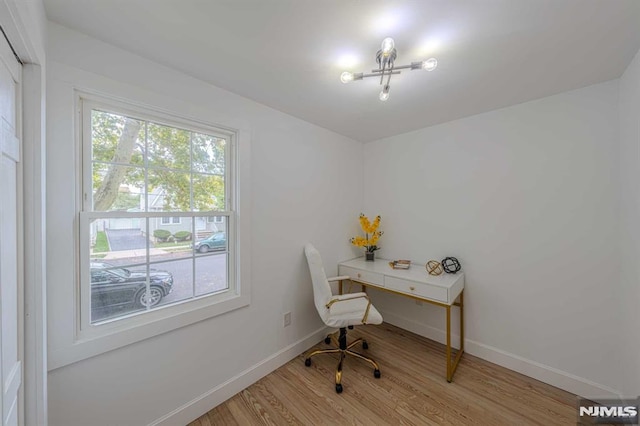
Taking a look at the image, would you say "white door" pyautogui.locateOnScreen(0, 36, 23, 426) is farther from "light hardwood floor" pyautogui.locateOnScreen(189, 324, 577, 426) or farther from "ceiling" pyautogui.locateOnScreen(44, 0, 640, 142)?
"light hardwood floor" pyautogui.locateOnScreen(189, 324, 577, 426)

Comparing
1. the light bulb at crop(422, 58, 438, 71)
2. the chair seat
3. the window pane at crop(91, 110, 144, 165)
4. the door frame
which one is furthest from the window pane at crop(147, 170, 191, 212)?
the light bulb at crop(422, 58, 438, 71)

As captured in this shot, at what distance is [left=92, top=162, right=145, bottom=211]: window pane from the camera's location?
134 centimetres

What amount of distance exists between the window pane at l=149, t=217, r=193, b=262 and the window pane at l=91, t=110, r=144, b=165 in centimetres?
41

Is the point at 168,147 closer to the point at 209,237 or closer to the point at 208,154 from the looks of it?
the point at 208,154

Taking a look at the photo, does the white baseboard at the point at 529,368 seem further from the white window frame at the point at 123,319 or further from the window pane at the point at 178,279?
the window pane at the point at 178,279

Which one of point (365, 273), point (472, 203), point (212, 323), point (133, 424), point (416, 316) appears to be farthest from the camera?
point (416, 316)

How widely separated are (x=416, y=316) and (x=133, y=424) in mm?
2564

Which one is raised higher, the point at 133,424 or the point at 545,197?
the point at 545,197

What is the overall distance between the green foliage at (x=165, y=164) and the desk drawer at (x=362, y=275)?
1.50 metres

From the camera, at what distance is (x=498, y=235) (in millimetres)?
2146

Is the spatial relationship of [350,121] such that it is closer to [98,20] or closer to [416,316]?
[98,20]

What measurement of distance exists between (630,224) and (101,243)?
327 cm

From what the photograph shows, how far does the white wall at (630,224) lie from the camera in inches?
55.0

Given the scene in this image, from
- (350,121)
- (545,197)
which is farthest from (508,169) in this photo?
(350,121)
